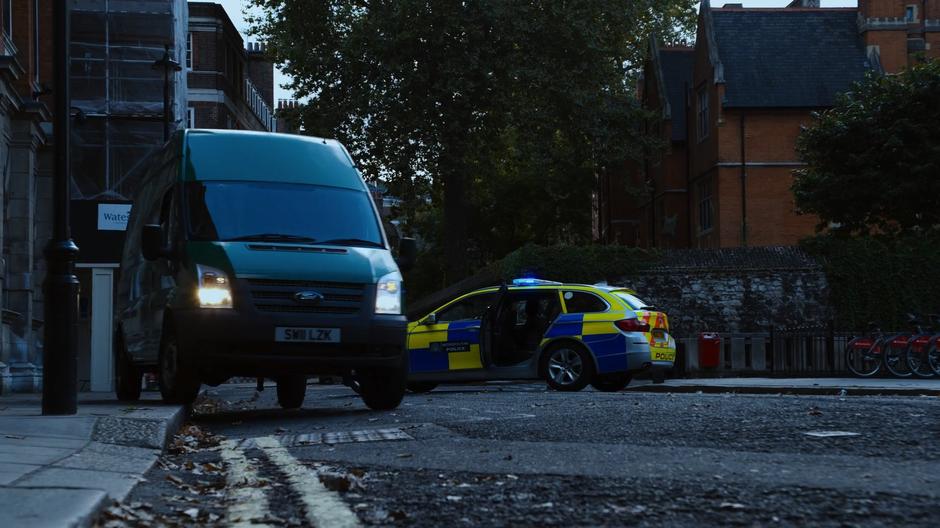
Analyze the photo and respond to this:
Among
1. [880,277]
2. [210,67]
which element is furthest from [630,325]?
[210,67]

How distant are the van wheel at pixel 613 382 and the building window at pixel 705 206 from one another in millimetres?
26457

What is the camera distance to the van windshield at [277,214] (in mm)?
12500

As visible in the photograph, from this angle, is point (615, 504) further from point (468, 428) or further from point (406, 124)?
point (406, 124)

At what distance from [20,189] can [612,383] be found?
11.6m

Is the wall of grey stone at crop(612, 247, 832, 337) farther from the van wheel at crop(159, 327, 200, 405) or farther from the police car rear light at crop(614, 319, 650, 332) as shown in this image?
the van wheel at crop(159, 327, 200, 405)

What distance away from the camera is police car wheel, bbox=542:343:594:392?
62.6 feet

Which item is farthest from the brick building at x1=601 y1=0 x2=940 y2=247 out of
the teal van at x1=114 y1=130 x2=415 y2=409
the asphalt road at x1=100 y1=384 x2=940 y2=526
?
the asphalt road at x1=100 y1=384 x2=940 y2=526

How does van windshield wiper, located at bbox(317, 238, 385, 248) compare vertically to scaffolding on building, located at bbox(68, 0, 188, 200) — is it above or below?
below

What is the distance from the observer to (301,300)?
39.3 ft

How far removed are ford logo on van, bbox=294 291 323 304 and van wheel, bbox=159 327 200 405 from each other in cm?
114

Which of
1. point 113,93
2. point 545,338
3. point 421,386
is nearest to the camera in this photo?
point 545,338

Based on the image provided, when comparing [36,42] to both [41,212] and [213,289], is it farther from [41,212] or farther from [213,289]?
[213,289]

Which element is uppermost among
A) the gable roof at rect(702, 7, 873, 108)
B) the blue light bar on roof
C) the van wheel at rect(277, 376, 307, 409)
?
the gable roof at rect(702, 7, 873, 108)

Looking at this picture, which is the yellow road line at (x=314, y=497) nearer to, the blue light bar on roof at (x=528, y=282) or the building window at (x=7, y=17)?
the blue light bar on roof at (x=528, y=282)
